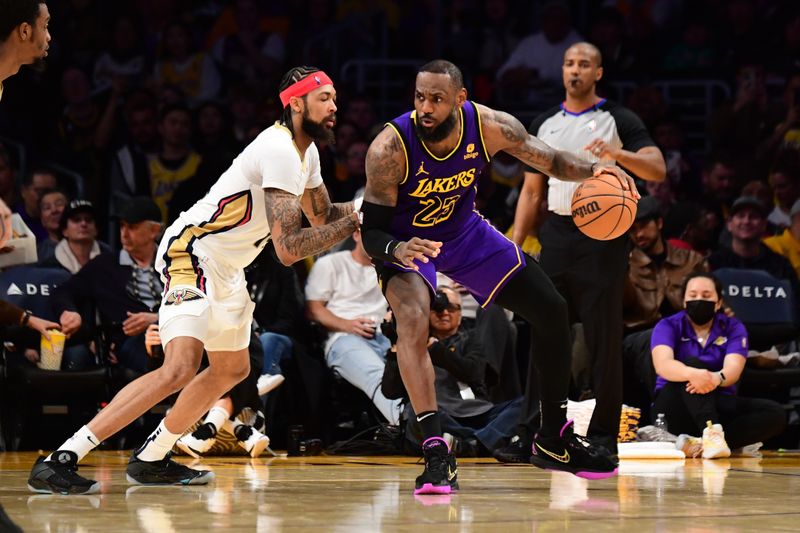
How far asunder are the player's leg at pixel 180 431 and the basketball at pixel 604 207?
1.67m

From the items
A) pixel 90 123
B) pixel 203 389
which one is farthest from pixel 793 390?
pixel 90 123

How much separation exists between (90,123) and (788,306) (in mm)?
6196

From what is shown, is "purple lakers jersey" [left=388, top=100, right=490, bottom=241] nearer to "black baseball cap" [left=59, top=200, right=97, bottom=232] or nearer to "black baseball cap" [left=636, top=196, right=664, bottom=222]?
"black baseball cap" [left=636, top=196, right=664, bottom=222]

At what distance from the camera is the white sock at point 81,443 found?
4887mm

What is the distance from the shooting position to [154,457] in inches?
208

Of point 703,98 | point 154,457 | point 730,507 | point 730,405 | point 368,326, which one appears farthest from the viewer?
point 703,98

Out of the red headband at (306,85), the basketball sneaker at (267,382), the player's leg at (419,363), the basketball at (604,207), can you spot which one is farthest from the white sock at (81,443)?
the basketball sneaker at (267,382)

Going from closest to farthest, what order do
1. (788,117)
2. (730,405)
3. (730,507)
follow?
(730,507) → (730,405) → (788,117)

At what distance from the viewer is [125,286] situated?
8125 millimetres

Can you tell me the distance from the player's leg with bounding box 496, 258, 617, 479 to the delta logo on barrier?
144 inches

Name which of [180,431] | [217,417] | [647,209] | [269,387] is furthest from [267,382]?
[647,209]

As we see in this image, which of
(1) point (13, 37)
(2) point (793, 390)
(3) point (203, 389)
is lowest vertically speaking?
(2) point (793, 390)

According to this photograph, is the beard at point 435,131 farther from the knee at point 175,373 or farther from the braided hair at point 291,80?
the knee at point 175,373

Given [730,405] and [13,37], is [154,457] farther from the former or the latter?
[730,405]
